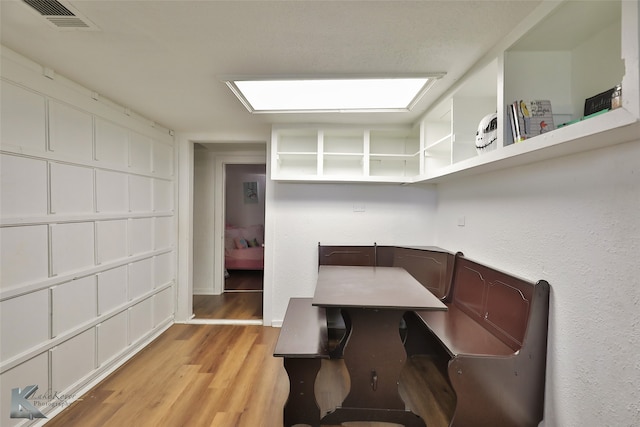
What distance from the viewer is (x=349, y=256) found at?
290 cm

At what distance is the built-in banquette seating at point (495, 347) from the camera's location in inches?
53.2

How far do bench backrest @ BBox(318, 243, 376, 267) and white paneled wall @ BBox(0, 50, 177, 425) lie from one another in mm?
1878

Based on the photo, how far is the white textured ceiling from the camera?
3.82ft

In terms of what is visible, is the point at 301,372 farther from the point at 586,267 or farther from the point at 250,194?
the point at 250,194

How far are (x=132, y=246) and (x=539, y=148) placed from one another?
3.11 m

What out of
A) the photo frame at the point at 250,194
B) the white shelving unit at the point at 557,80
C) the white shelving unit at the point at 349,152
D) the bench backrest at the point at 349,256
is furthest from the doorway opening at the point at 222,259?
the white shelving unit at the point at 557,80

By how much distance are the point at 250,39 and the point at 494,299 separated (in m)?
2.15

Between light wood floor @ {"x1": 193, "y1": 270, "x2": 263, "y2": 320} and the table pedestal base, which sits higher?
the table pedestal base

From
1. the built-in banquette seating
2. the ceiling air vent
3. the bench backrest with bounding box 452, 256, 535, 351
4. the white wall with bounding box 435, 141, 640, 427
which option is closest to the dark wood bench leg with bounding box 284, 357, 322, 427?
the built-in banquette seating

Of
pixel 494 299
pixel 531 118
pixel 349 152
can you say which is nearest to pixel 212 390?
pixel 494 299

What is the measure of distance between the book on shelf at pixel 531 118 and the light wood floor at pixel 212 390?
1801 millimetres

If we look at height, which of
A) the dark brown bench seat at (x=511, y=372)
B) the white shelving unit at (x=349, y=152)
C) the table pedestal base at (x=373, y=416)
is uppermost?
the white shelving unit at (x=349, y=152)

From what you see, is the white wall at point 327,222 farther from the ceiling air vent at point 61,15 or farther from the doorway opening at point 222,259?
the ceiling air vent at point 61,15

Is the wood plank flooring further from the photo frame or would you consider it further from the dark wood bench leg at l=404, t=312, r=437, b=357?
the photo frame
